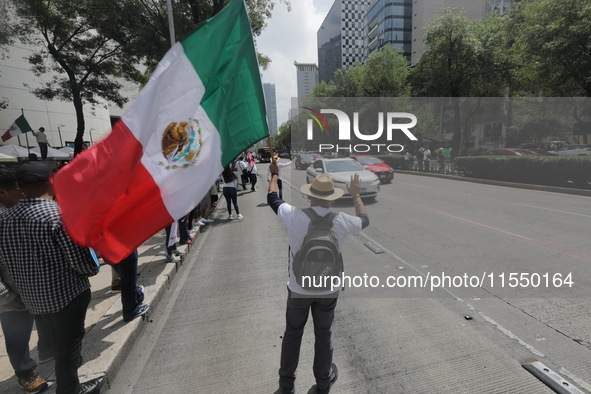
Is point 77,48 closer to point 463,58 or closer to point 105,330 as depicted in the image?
point 105,330

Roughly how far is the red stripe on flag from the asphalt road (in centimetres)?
148

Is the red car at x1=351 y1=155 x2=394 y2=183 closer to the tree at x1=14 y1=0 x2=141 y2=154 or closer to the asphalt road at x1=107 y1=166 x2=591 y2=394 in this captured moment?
the asphalt road at x1=107 y1=166 x2=591 y2=394

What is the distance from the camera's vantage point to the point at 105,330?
3.32 meters

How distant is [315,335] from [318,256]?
66cm

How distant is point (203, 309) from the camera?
4.03 meters

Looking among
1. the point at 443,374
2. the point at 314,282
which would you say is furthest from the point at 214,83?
the point at 443,374

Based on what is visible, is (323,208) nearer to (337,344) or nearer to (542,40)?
(337,344)

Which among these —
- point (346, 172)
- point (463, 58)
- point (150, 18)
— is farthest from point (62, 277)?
point (463, 58)

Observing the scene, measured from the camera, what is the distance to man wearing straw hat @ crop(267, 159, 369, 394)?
2410mm

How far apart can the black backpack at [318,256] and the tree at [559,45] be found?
16.5 meters

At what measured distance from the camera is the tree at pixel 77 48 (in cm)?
1369

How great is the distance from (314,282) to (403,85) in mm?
31233

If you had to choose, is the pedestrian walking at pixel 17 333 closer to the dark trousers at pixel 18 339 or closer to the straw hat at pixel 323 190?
A: the dark trousers at pixel 18 339

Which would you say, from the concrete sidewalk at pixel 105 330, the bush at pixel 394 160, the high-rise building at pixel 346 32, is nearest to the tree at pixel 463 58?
the bush at pixel 394 160
